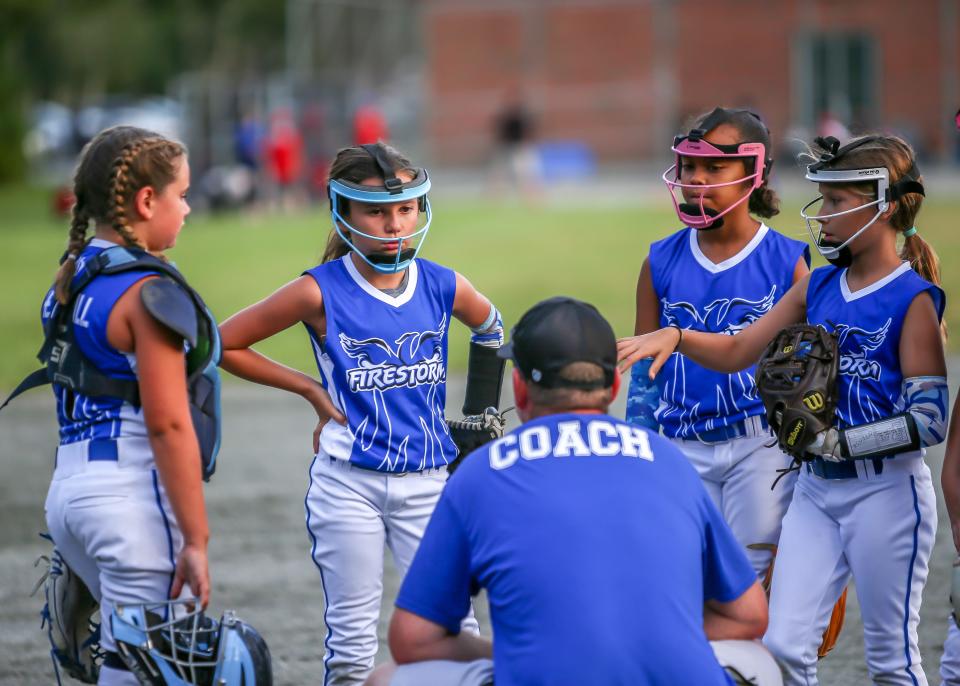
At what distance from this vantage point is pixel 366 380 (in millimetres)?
4691

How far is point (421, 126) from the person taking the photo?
143ft

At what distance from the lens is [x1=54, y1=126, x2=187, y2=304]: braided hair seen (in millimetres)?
3924

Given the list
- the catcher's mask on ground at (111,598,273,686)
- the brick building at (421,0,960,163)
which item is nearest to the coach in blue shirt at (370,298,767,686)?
the catcher's mask on ground at (111,598,273,686)

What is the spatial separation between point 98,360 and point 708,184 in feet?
8.21

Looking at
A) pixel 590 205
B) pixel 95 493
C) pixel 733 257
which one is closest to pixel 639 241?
pixel 590 205

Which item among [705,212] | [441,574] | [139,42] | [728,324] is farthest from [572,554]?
[139,42]

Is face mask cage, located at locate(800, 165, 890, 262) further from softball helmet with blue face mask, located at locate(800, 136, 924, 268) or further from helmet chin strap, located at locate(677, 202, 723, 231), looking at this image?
Result: helmet chin strap, located at locate(677, 202, 723, 231)

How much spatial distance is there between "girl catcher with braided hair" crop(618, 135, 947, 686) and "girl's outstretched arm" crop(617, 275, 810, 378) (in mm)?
144

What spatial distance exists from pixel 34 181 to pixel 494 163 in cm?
1772

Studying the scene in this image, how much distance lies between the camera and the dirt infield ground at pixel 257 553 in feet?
18.6

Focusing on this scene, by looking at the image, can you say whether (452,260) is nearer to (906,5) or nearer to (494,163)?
(494,163)

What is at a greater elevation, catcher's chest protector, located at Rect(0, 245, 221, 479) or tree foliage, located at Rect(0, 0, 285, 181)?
tree foliage, located at Rect(0, 0, 285, 181)

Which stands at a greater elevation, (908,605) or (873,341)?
(873,341)

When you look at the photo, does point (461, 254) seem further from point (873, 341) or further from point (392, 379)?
point (873, 341)
